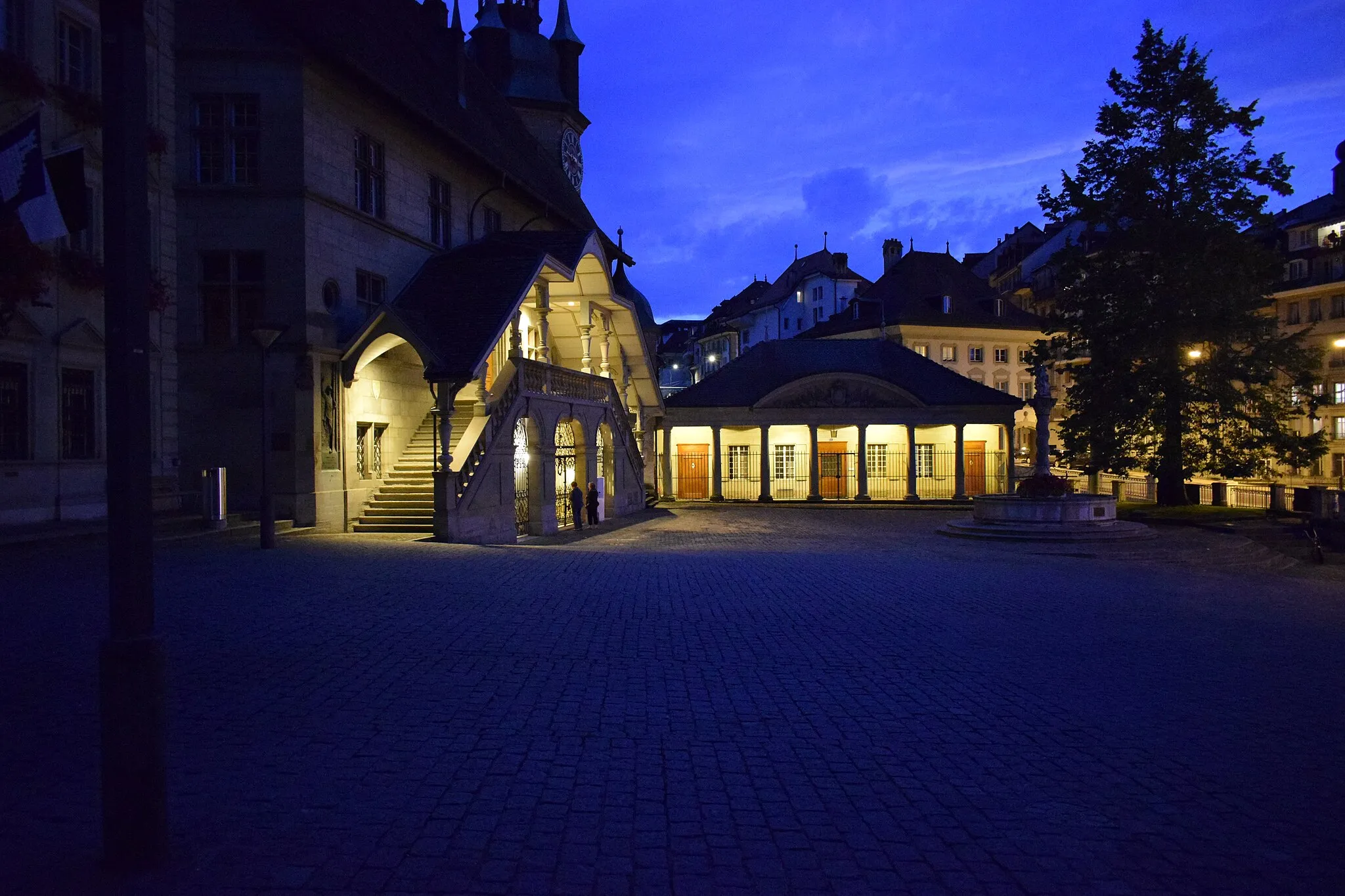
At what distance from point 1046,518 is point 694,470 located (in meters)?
19.9

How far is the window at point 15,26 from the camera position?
51.1ft

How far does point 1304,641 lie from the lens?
429 inches

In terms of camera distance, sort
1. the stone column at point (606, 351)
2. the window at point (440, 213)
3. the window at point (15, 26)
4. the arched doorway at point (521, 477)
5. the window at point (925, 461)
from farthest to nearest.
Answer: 1. the window at point (925, 461)
2. the stone column at point (606, 351)
3. the window at point (440, 213)
4. the arched doorway at point (521, 477)
5. the window at point (15, 26)

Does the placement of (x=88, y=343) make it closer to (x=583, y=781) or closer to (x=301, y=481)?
(x=301, y=481)

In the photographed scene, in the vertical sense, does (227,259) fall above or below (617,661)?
above

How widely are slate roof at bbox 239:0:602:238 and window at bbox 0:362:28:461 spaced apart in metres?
9.35

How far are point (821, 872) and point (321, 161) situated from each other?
70.1 feet

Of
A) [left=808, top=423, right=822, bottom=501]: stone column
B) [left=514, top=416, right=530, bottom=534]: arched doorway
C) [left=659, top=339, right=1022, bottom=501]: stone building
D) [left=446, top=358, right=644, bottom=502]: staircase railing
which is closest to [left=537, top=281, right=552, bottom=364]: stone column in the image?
[left=446, top=358, right=644, bottom=502]: staircase railing

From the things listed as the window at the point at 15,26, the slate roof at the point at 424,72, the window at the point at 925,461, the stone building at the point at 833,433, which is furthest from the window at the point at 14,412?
the window at the point at 925,461

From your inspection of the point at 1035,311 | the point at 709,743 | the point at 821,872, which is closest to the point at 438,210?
the point at 709,743

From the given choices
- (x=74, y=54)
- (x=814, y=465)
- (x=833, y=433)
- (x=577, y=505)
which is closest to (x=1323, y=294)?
(x=833, y=433)

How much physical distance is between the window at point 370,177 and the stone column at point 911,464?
82.3ft

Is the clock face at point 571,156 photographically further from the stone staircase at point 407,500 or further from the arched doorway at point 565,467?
the stone staircase at point 407,500

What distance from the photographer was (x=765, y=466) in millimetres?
42062
